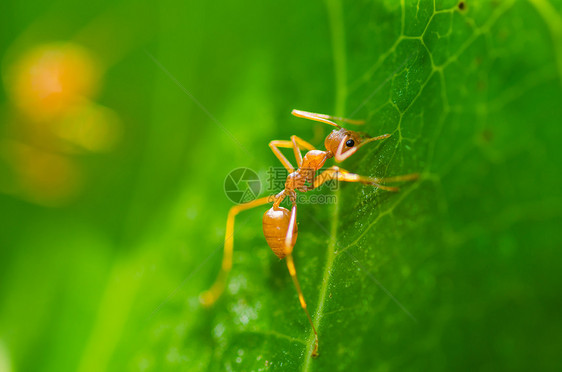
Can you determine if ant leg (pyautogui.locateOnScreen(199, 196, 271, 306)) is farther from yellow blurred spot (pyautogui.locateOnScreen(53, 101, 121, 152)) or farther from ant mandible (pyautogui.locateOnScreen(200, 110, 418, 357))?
yellow blurred spot (pyautogui.locateOnScreen(53, 101, 121, 152))

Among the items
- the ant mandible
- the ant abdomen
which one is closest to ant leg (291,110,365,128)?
the ant mandible

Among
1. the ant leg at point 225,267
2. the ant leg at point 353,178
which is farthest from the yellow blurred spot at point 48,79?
the ant leg at point 353,178

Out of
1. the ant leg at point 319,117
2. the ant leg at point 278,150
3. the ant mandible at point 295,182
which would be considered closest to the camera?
the ant mandible at point 295,182

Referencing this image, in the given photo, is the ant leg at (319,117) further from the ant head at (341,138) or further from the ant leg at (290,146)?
the ant leg at (290,146)

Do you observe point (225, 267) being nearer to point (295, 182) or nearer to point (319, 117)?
point (295, 182)

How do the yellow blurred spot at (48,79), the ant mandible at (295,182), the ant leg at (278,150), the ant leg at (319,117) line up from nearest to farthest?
the ant mandible at (295,182) < the ant leg at (319,117) < the ant leg at (278,150) < the yellow blurred spot at (48,79)

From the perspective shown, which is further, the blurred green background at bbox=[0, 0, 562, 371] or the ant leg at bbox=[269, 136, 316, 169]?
the ant leg at bbox=[269, 136, 316, 169]

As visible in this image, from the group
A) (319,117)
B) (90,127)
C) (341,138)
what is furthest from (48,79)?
(341,138)
